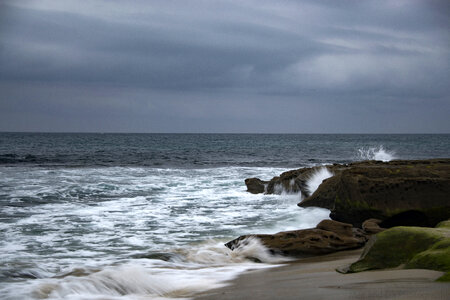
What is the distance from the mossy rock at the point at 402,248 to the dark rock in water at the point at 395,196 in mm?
2529

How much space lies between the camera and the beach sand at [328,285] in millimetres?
3014

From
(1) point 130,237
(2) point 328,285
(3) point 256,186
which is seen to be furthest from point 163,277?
(3) point 256,186

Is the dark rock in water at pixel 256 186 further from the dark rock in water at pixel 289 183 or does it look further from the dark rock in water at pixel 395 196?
the dark rock in water at pixel 395 196

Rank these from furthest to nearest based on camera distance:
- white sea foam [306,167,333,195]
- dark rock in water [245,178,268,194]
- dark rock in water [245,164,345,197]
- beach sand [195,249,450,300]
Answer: dark rock in water [245,178,268,194] < dark rock in water [245,164,345,197] < white sea foam [306,167,333,195] < beach sand [195,249,450,300]

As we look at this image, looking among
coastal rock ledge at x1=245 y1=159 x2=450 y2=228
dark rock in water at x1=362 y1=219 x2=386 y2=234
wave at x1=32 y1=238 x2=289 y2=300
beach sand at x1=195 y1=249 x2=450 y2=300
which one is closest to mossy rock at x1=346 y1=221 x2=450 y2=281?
beach sand at x1=195 y1=249 x2=450 y2=300

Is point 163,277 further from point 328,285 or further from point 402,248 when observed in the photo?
point 402,248

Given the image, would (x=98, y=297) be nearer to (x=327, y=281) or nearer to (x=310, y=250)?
(x=327, y=281)

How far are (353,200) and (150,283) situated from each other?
391 cm

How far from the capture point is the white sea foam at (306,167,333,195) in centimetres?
1155

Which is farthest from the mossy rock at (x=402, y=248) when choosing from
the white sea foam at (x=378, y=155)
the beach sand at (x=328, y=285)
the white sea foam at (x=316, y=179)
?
the white sea foam at (x=378, y=155)

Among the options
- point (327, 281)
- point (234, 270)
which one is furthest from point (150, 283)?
point (327, 281)

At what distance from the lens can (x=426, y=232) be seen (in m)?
4.22

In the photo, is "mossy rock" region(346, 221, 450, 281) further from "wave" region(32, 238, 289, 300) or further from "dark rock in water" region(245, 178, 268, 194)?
"dark rock in water" region(245, 178, 268, 194)

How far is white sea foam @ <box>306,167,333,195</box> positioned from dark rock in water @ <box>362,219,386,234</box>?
15.2ft
